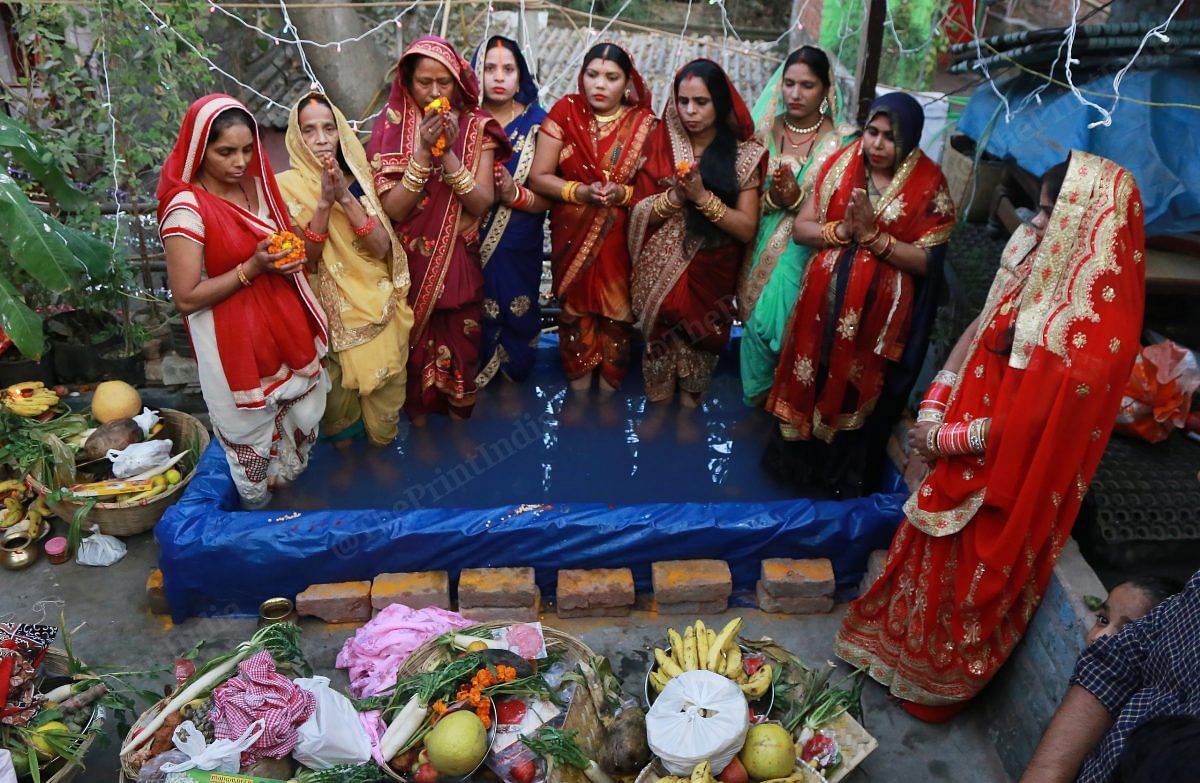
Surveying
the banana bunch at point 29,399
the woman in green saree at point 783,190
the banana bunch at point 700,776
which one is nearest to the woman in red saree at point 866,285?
the woman in green saree at point 783,190

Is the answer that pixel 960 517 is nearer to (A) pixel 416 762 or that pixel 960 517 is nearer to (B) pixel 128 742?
(A) pixel 416 762

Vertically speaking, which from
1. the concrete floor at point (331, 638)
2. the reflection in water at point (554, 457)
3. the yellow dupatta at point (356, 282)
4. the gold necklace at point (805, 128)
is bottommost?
the concrete floor at point (331, 638)

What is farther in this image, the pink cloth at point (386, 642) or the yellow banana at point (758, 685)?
the pink cloth at point (386, 642)

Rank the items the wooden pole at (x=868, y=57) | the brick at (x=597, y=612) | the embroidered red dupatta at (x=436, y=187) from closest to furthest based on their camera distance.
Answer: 1. the brick at (x=597, y=612)
2. the embroidered red dupatta at (x=436, y=187)
3. the wooden pole at (x=868, y=57)

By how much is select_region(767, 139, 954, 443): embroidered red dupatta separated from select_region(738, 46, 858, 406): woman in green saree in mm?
145

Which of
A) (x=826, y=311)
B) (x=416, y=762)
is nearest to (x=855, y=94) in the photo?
(x=826, y=311)

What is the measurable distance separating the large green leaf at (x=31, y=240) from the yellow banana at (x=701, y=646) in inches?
128

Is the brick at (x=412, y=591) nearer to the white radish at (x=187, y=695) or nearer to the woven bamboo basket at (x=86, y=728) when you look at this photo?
the white radish at (x=187, y=695)

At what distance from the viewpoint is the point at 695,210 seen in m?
3.99

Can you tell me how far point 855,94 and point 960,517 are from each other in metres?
2.49

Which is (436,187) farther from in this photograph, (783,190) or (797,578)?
(797,578)

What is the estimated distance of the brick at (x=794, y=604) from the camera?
3729mm

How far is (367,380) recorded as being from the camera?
3.90 m

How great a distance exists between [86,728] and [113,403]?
2.09 metres
